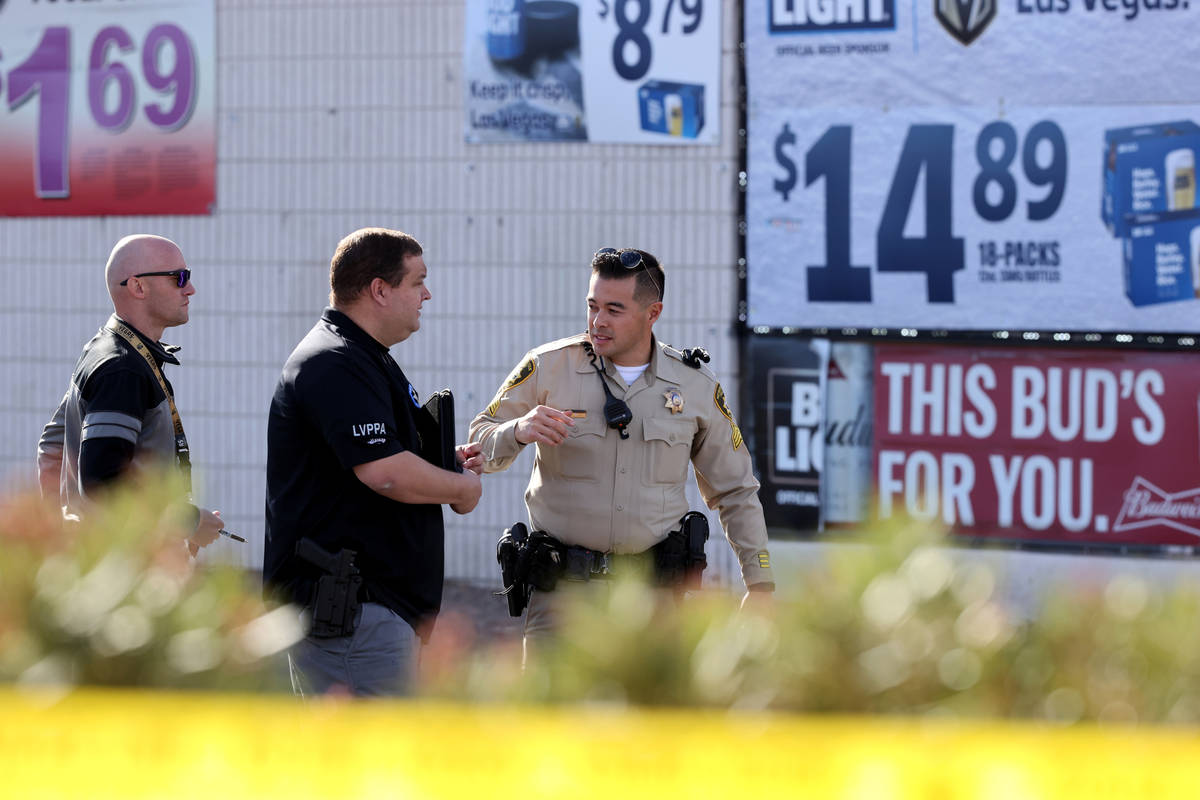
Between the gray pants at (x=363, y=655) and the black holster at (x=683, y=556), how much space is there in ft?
3.29

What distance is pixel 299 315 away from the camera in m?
8.70

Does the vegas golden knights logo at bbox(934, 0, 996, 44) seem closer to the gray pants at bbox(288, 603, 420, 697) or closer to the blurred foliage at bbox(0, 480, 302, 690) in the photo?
the gray pants at bbox(288, 603, 420, 697)

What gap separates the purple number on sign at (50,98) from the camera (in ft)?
29.2

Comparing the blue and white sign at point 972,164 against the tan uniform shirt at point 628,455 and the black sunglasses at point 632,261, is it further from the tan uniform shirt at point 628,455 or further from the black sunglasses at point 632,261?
the black sunglasses at point 632,261

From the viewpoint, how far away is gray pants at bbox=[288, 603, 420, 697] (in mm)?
3979

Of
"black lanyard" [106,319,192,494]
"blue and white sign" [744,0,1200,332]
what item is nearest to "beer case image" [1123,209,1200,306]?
"blue and white sign" [744,0,1200,332]

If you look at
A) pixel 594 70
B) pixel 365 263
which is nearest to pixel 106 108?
pixel 594 70

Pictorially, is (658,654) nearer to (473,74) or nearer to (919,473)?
(919,473)

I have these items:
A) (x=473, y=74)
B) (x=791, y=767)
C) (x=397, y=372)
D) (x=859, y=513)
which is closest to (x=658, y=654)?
(x=791, y=767)

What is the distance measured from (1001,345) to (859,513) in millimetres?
1236

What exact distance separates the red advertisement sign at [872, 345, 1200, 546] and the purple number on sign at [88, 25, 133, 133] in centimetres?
495

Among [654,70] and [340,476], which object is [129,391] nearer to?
[340,476]

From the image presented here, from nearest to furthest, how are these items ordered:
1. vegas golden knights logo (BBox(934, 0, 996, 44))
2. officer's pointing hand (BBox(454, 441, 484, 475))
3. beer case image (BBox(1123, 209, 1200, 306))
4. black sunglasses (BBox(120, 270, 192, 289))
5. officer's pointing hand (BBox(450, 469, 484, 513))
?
officer's pointing hand (BBox(450, 469, 484, 513)) → officer's pointing hand (BBox(454, 441, 484, 475)) → black sunglasses (BBox(120, 270, 192, 289)) → beer case image (BBox(1123, 209, 1200, 306)) → vegas golden knights logo (BBox(934, 0, 996, 44))

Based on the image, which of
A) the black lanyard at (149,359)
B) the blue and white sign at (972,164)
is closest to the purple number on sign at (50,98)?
the blue and white sign at (972,164)
